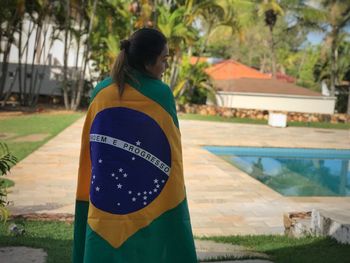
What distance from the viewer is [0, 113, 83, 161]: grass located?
37.8 ft

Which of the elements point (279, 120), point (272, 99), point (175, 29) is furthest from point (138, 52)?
point (272, 99)

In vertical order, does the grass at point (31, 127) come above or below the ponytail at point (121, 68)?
below

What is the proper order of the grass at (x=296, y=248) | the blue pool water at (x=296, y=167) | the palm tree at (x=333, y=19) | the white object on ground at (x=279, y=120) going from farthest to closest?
the palm tree at (x=333, y=19)
the white object on ground at (x=279, y=120)
the blue pool water at (x=296, y=167)
the grass at (x=296, y=248)

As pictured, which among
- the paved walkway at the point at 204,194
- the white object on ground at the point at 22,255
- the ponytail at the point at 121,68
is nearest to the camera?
the ponytail at the point at 121,68

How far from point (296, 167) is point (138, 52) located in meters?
11.6

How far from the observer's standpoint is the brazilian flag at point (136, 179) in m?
2.27

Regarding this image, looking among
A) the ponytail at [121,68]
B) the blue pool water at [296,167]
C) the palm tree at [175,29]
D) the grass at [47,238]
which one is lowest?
the blue pool water at [296,167]

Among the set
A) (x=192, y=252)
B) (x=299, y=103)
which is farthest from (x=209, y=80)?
(x=192, y=252)

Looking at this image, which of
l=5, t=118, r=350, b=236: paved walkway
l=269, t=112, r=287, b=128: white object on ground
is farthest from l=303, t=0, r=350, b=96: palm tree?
l=5, t=118, r=350, b=236: paved walkway

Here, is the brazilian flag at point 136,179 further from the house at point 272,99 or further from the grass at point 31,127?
the house at point 272,99

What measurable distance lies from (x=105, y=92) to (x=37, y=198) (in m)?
5.14

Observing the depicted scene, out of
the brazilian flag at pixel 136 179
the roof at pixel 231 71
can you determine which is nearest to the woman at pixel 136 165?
the brazilian flag at pixel 136 179

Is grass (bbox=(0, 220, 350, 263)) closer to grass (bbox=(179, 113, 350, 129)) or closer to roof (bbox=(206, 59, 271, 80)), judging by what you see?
grass (bbox=(179, 113, 350, 129))

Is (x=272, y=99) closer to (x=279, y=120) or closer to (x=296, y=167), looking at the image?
(x=279, y=120)
